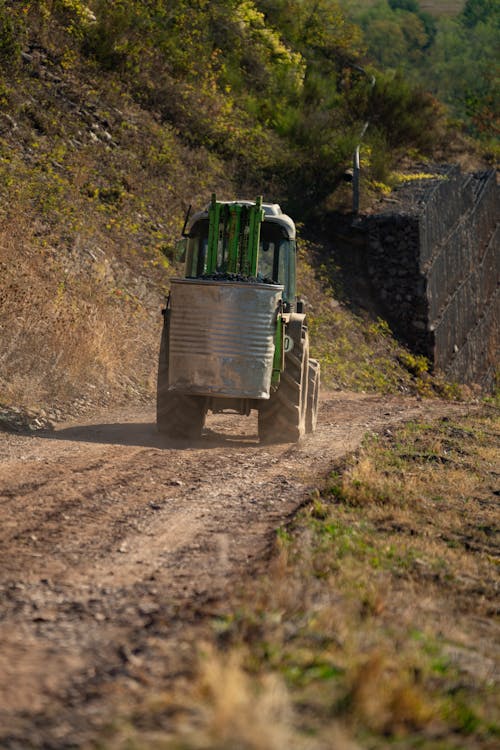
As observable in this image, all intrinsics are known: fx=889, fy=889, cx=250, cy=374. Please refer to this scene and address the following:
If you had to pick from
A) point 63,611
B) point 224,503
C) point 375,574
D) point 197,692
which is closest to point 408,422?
point 224,503

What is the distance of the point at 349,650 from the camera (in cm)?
363

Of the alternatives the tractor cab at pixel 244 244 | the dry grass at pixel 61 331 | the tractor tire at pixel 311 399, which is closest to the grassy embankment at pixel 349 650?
the tractor cab at pixel 244 244

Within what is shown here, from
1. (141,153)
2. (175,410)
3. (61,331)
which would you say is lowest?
(175,410)

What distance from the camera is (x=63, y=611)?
4.23 metres

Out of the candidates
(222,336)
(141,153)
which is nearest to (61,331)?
(222,336)

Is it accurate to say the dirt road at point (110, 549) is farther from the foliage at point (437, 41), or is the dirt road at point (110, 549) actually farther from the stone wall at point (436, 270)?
the foliage at point (437, 41)

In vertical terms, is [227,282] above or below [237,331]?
above

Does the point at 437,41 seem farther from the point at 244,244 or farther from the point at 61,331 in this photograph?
the point at 244,244

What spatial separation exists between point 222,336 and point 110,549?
15.3ft

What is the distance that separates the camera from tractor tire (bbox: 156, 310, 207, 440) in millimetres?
10680

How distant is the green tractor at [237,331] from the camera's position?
32.2 feet

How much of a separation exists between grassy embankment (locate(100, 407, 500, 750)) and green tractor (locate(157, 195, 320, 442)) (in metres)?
3.04

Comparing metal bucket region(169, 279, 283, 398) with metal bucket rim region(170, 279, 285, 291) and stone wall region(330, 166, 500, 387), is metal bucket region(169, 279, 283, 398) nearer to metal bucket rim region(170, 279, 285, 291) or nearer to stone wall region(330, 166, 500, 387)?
metal bucket rim region(170, 279, 285, 291)

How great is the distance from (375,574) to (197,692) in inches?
90.3
